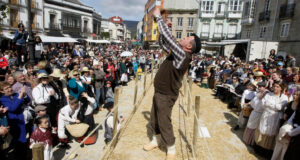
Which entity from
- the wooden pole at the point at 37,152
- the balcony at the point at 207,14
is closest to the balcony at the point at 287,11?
the balcony at the point at 207,14

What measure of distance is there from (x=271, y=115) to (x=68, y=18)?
39944 millimetres

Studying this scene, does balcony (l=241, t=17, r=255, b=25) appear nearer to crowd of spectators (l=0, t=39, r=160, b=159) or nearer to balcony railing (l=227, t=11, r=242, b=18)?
balcony railing (l=227, t=11, r=242, b=18)

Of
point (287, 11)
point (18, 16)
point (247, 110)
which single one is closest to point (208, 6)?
point (287, 11)

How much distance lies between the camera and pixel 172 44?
272 cm

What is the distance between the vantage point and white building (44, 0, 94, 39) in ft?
107

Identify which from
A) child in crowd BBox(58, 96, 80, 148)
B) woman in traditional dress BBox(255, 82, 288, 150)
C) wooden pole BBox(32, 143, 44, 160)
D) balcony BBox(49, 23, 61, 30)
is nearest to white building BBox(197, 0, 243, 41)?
balcony BBox(49, 23, 61, 30)

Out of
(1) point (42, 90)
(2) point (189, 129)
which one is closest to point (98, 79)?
(1) point (42, 90)

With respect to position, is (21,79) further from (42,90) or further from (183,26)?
(183,26)

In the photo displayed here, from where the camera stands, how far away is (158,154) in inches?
135

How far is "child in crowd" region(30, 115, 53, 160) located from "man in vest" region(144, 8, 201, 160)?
2172mm

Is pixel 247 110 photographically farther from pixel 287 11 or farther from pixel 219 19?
pixel 219 19

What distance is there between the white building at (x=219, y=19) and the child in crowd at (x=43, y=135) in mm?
33954

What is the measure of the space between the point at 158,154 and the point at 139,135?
2.96 feet

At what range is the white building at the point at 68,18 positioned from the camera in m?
32.7
